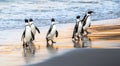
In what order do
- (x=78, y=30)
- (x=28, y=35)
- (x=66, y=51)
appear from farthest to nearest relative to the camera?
(x=78, y=30) → (x=28, y=35) → (x=66, y=51)

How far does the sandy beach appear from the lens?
34.1ft

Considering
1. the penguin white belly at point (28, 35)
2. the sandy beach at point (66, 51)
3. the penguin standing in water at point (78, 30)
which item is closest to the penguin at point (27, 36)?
the penguin white belly at point (28, 35)

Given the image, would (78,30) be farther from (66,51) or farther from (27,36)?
(66,51)

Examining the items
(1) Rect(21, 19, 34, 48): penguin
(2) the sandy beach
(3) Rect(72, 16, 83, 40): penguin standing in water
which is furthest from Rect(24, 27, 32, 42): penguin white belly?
(3) Rect(72, 16, 83, 40): penguin standing in water

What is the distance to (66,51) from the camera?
39.2 ft

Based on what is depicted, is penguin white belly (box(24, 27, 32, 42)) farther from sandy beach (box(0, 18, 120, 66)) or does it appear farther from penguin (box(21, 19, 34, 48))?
sandy beach (box(0, 18, 120, 66))

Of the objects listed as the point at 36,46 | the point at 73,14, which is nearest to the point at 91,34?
the point at 36,46

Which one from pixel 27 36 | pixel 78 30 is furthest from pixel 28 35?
pixel 78 30

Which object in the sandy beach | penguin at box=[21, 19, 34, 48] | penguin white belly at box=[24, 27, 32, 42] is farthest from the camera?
penguin white belly at box=[24, 27, 32, 42]

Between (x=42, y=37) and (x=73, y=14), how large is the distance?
962 centimetres

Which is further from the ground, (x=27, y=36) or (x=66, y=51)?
(x=27, y=36)

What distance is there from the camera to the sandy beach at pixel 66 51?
10.4m

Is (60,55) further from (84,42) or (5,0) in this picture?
(5,0)

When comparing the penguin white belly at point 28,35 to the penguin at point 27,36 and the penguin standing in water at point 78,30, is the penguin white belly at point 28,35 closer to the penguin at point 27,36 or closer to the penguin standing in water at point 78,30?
the penguin at point 27,36
